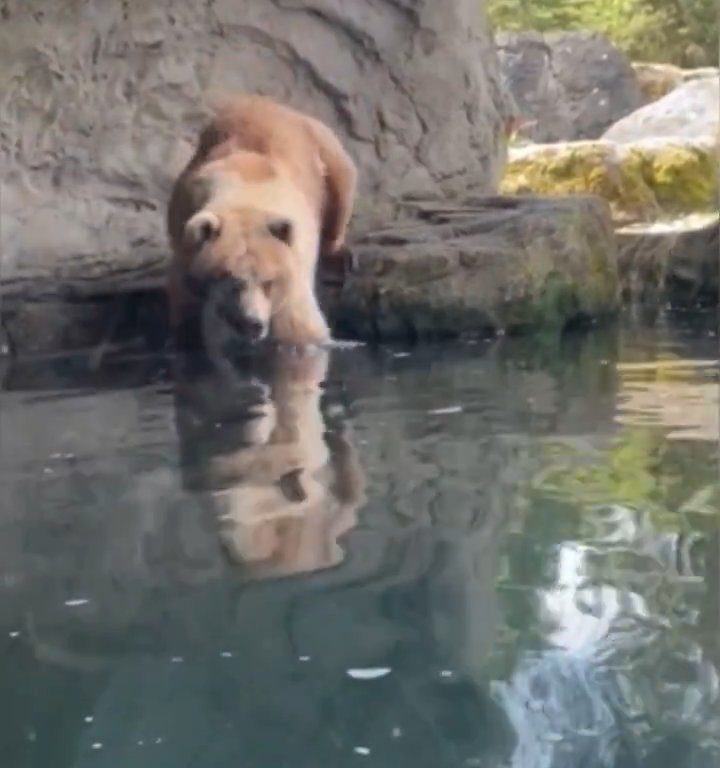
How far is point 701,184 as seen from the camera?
36.9 ft

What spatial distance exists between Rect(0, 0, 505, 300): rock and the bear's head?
1126mm

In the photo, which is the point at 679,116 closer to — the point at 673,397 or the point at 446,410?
the point at 673,397

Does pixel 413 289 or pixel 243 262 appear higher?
pixel 243 262

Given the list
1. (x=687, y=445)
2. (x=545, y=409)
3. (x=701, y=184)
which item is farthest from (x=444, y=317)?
(x=701, y=184)

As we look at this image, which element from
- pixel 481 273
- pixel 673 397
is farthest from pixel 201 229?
pixel 673 397

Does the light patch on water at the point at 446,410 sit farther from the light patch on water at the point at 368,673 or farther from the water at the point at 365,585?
the light patch on water at the point at 368,673

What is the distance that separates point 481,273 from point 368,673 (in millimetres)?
5138

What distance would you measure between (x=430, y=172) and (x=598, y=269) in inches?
49.4

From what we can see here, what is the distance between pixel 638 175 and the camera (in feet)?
37.4

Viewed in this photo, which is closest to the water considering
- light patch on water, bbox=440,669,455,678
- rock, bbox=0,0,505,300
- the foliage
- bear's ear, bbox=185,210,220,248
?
light patch on water, bbox=440,669,455,678

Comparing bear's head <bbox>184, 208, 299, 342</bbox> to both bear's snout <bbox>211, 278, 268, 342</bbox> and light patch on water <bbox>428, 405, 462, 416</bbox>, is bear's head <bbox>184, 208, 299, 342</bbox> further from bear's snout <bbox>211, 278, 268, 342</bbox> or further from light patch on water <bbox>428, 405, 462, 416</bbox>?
light patch on water <bbox>428, 405, 462, 416</bbox>

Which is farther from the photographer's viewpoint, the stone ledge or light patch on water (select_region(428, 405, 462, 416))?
the stone ledge

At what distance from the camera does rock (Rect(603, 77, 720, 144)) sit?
13.4 meters

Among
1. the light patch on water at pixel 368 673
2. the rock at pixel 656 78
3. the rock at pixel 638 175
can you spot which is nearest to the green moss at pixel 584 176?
the rock at pixel 638 175
